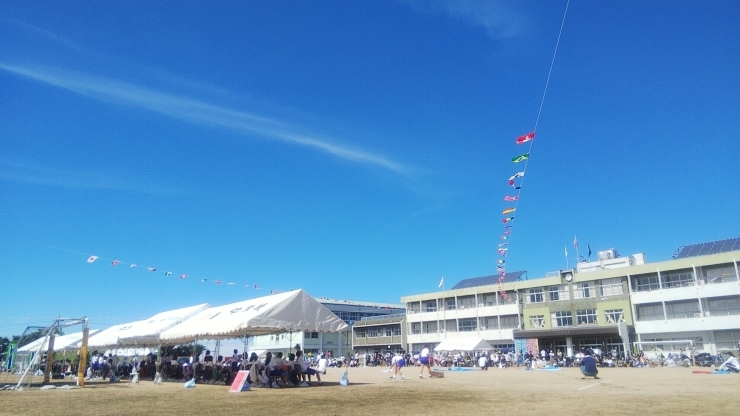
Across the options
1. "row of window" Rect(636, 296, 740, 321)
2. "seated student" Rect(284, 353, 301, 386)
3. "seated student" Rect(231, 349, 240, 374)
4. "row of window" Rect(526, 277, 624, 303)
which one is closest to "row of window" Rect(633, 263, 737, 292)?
"row of window" Rect(636, 296, 740, 321)

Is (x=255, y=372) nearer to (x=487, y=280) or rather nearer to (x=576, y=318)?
(x=576, y=318)

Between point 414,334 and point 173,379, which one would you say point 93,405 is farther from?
point 414,334

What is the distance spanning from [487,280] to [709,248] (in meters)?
23.6

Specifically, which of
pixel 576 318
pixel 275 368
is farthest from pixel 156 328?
pixel 576 318

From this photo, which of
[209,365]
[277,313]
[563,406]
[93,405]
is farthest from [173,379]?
[563,406]

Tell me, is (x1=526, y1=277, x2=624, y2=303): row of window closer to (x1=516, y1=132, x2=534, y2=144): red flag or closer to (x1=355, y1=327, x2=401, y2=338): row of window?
(x1=355, y1=327, x2=401, y2=338): row of window

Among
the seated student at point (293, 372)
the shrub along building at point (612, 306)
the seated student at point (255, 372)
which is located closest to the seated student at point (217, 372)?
the seated student at point (255, 372)

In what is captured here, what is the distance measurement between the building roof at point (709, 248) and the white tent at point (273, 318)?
39.1m

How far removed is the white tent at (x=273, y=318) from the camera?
1850 centimetres

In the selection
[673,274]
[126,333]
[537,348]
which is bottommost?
[537,348]

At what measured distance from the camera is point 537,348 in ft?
167

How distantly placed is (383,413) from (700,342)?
1677 inches

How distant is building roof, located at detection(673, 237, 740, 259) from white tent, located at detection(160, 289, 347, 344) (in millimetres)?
39077

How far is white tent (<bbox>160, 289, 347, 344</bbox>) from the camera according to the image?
18.5 meters
